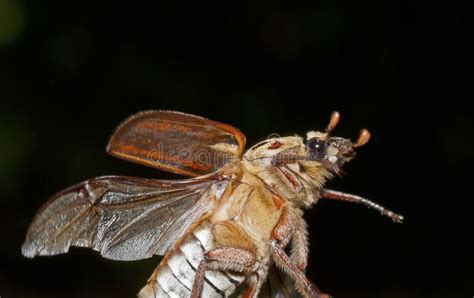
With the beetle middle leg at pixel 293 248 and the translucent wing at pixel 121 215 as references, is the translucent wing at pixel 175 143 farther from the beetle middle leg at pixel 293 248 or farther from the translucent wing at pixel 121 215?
the beetle middle leg at pixel 293 248

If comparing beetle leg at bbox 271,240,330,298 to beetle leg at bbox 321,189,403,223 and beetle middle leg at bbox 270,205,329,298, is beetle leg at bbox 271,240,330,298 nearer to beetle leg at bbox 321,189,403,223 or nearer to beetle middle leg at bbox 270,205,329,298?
beetle middle leg at bbox 270,205,329,298

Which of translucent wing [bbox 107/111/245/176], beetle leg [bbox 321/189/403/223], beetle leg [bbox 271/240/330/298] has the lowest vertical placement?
beetle leg [bbox 271/240/330/298]

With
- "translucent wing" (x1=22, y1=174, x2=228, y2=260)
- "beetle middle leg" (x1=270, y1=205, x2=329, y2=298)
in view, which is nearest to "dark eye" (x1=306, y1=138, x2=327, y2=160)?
"beetle middle leg" (x1=270, y1=205, x2=329, y2=298)

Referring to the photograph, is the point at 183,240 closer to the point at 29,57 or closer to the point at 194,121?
the point at 194,121

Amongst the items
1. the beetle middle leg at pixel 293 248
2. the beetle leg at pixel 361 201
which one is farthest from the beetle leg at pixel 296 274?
the beetle leg at pixel 361 201

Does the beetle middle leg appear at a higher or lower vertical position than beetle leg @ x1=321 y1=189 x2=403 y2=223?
lower

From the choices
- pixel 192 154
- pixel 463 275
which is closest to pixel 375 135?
pixel 463 275

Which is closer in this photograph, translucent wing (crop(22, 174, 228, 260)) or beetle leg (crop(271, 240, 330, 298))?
beetle leg (crop(271, 240, 330, 298))
